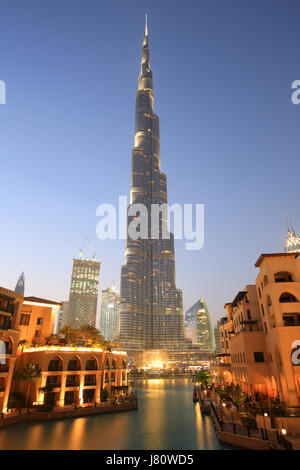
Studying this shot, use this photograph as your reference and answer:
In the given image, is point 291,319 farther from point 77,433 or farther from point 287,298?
point 77,433

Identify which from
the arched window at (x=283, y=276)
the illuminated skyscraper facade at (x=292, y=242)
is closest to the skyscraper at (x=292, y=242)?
the illuminated skyscraper facade at (x=292, y=242)

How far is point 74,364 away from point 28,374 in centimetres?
909

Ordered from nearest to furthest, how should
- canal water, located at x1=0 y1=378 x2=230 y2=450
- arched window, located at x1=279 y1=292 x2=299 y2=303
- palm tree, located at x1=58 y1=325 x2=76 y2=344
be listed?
canal water, located at x1=0 y1=378 x2=230 y2=450, arched window, located at x1=279 y1=292 x2=299 y2=303, palm tree, located at x1=58 y1=325 x2=76 y2=344

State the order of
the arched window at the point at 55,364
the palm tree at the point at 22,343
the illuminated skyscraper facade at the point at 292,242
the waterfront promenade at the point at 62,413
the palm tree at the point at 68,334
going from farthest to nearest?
the illuminated skyscraper facade at the point at 292,242, the palm tree at the point at 68,334, the palm tree at the point at 22,343, the arched window at the point at 55,364, the waterfront promenade at the point at 62,413

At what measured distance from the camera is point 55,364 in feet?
160

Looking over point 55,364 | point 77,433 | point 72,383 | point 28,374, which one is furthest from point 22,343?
point 77,433

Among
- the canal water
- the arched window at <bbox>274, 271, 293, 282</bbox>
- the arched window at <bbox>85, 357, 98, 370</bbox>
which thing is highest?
the arched window at <bbox>274, 271, 293, 282</bbox>

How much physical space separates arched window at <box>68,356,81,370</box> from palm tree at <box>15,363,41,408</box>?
243 inches

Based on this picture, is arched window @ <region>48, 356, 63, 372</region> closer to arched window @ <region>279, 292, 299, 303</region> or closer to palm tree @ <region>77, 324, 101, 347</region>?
palm tree @ <region>77, 324, 101, 347</region>

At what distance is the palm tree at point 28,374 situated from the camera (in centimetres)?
4431

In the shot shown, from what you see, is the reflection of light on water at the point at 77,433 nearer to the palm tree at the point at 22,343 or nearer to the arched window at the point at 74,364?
the arched window at the point at 74,364

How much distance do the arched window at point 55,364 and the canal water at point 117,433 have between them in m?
9.24

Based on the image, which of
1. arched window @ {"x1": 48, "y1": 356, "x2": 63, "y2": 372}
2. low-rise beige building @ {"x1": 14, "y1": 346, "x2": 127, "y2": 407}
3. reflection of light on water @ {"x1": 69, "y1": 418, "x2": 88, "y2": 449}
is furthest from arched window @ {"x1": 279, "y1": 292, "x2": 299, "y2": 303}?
arched window @ {"x1": 48, "y1": 356, "x2": 63, "y2": 372}

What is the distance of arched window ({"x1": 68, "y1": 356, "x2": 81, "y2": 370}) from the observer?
167 ft
